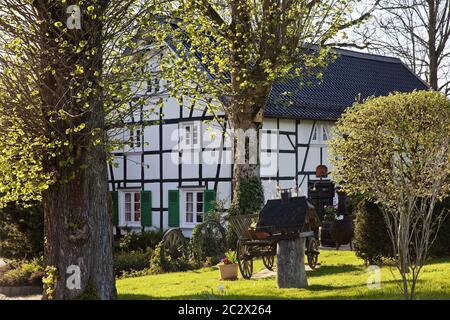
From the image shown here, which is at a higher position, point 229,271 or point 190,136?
point 190,136

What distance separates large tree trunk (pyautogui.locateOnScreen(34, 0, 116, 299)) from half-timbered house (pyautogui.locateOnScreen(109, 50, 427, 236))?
11864 mm

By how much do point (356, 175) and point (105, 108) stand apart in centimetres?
601

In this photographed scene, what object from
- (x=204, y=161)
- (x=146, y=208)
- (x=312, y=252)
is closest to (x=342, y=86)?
(x=204, y=161)

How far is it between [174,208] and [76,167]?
1428cm

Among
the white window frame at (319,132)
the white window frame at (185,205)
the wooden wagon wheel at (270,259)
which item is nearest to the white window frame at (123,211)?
the white window frame at (185,205)

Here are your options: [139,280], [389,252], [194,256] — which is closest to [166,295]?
[139,280]

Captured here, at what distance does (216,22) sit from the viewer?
675 inches

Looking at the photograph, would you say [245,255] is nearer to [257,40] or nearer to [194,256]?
[194,256]

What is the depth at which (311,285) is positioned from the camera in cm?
1195

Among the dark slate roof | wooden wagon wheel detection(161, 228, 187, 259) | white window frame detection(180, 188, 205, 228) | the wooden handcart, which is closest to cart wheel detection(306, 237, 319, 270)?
the wooden handcart

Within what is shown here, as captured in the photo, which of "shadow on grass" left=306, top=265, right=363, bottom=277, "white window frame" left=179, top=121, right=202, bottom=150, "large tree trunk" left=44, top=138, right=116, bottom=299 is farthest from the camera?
"white window frame" left=179, top=121, right=202, bottom=150

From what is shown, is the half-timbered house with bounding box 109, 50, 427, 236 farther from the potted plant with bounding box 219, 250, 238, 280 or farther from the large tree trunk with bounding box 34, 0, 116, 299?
the large tree trunk with bounding box 34, 0, 116, 299

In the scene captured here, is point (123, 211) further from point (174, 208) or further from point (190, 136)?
point (190, 136)

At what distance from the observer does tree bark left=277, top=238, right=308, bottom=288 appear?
38.3 feet
